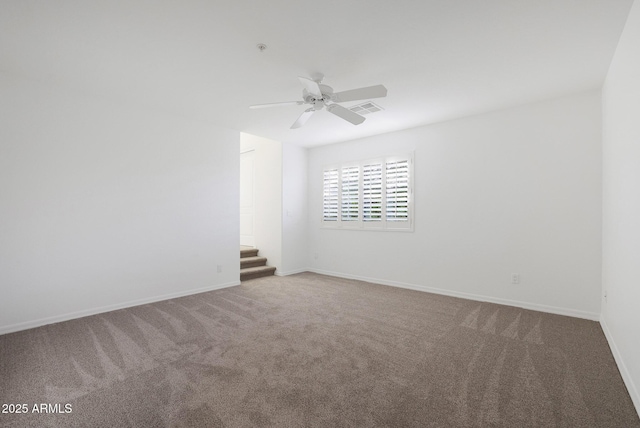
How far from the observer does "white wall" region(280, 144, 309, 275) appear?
601 cm

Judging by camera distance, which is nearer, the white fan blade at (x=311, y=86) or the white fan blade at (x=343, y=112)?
the white fan blade at (x=311, y=86)

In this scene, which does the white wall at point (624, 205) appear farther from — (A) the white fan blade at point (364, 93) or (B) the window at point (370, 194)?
(B) the window at point (370, 194)

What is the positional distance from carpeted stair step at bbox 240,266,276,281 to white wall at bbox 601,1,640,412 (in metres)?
4.92

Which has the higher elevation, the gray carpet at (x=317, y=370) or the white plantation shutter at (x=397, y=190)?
the white plantation shutter at (x=397, y=190)

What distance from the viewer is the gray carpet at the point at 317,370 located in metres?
1.83

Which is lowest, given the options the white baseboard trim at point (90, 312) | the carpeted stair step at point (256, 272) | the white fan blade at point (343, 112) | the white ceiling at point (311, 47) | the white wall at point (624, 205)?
the white baseboard trim at point (90, 312)

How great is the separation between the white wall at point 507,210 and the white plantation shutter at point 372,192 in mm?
271

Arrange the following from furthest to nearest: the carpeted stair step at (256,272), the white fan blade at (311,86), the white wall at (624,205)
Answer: the carpeted stair step at (256,272)
the white fan blade at (311,86)
the white wall at (624,205)

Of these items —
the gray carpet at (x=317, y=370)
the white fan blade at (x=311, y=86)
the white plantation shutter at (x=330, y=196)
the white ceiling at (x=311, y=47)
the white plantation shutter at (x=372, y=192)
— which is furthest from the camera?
the white plantation shutter at (x=330, y=196)

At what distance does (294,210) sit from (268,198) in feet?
2.04

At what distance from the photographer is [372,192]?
5418mm

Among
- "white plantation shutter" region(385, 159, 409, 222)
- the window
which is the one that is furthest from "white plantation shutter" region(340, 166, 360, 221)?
"white plantation shutter" region(385, 159, 409, 222)

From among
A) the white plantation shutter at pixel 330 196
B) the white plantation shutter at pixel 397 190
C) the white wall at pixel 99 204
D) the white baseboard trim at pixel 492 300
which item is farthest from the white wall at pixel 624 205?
the white wall at pixel 99 204

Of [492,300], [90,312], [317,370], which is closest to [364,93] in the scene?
[317,370]
